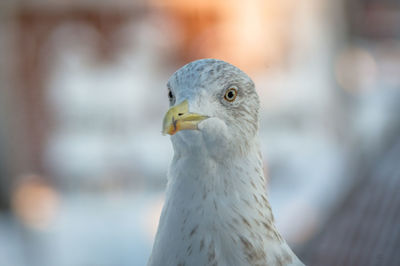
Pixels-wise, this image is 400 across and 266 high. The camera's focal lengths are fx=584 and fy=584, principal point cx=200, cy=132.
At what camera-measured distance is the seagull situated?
0.94 m

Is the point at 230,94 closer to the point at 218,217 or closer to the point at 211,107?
the point at 211,107

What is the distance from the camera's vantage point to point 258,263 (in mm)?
950

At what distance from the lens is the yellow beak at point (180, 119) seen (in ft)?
2.94

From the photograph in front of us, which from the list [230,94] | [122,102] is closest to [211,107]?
[230,94]

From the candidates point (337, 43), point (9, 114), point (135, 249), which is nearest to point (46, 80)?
point (9, 114)

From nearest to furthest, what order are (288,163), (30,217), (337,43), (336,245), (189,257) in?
(189,257) → (336,245) → (30,217) → (288,163) → (337,43)

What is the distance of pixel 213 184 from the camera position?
3.19 ft

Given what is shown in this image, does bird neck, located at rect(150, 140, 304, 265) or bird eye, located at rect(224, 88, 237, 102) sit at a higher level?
bird eye, located at rect(224, 88, 237, 102)

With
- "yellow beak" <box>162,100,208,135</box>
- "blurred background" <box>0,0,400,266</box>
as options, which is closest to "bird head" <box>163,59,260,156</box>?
"yellow beak" <box>162,100,208,135</box>

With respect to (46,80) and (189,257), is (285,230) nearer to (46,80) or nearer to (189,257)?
(46,80)

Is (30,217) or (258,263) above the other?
(258,263)

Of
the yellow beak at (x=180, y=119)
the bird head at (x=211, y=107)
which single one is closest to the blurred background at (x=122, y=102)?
the bird head at (x=211, y=107)

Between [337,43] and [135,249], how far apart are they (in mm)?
2425

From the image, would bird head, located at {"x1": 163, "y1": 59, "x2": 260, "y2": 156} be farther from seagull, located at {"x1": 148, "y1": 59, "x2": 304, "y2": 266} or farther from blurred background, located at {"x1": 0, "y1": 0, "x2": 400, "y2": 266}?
blurred background, located at {"x1": 0, "y1": 0, "x2": 400, "y2": 266}
